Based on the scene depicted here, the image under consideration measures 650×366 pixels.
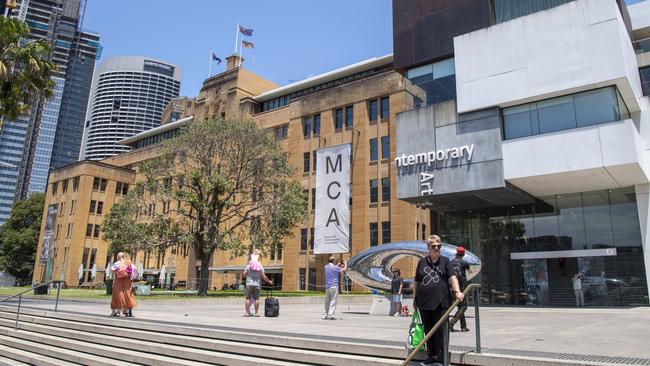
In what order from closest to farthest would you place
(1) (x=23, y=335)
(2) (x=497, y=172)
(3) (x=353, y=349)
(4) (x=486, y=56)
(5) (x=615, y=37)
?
1. (3) (x=353, y=349)
2. (1) (x=23, y=335)
3. (5) (x=615, y=37)
4. (2) (x=497, y=172)
5. (4) (x=486, y=56)

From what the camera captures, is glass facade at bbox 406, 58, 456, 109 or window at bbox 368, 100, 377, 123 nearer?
glass facade at bbox 406, 58, 456, 109

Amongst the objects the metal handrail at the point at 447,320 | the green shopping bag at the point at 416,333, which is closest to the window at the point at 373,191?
the metal handrail at the point at 447,320

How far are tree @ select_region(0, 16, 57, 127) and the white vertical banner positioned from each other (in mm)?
19417

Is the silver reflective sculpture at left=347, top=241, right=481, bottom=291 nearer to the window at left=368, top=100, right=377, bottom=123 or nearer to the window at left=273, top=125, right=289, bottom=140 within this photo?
the window at left=368, top=100, right=377, bottom=123

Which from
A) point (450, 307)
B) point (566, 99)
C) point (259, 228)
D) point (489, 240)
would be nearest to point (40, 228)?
point (259, 228)

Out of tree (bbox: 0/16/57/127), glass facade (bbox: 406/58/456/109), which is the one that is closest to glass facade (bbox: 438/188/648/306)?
glass facade (bbox: 406/58/456/109)

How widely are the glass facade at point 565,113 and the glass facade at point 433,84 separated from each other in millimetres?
3740

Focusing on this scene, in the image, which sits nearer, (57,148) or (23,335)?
(23,335)

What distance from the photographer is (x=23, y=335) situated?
1248cm

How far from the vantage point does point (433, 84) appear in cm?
2755

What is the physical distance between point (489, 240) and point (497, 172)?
6429mm

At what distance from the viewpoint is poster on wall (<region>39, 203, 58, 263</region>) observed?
64912 millimetres

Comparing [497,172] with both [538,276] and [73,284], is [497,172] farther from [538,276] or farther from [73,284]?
[73,284]

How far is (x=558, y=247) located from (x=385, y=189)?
17719mm
